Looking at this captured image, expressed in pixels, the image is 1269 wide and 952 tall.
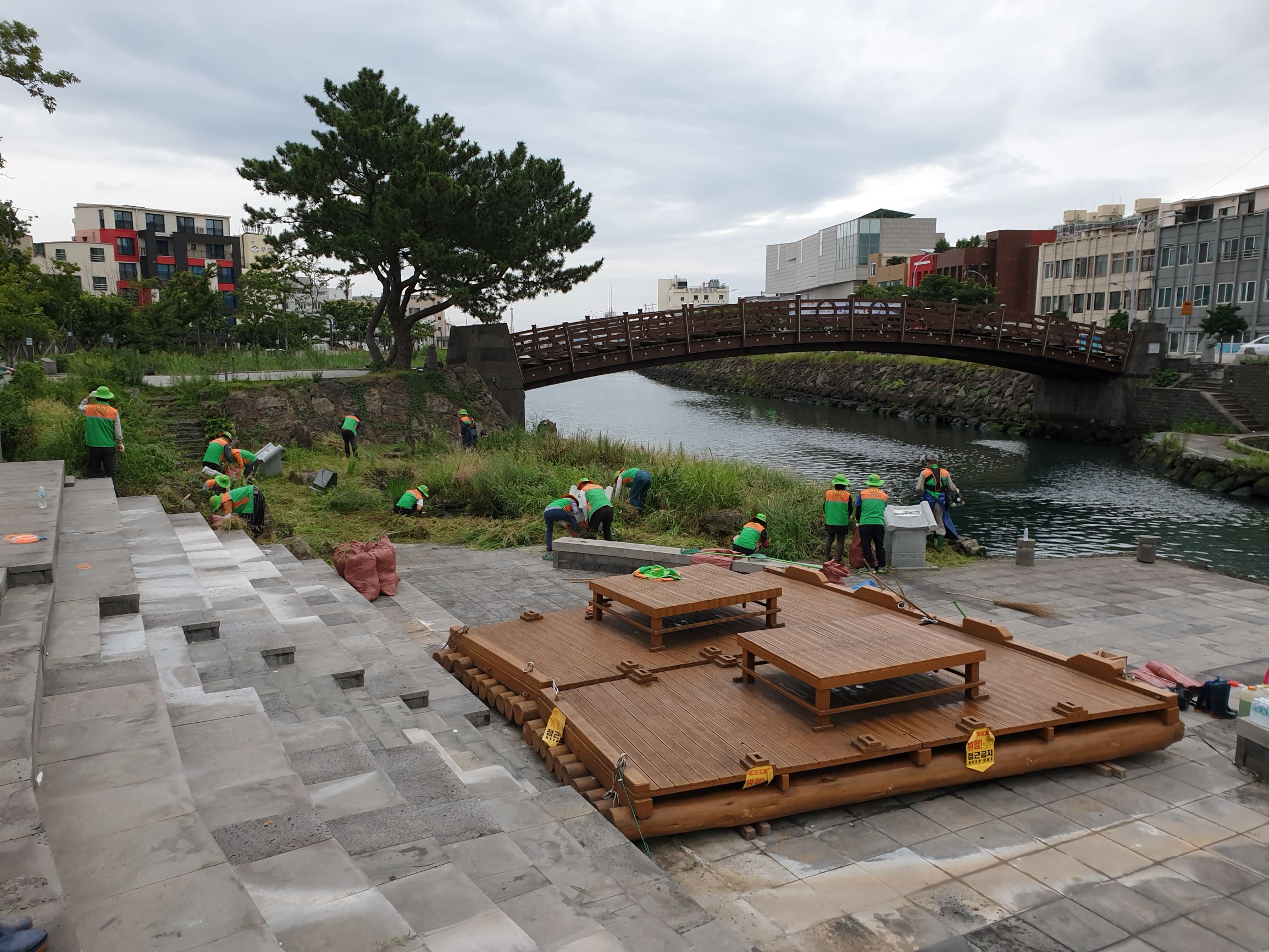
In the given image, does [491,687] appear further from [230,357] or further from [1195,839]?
[230,357]

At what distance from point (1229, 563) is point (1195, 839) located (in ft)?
52.3

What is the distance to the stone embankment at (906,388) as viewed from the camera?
150 ft

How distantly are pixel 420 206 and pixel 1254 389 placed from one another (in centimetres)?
3250

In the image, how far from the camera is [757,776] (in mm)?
5457

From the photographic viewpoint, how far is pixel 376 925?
11.1ft

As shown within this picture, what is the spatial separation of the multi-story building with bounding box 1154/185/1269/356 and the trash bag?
41.0 m

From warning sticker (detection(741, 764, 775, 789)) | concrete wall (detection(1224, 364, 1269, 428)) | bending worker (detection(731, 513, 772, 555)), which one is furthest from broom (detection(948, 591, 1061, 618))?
concrete wall (detection(1224, 364, 1269, 428))

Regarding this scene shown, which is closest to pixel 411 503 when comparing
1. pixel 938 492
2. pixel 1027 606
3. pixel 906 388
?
pixel 938 492

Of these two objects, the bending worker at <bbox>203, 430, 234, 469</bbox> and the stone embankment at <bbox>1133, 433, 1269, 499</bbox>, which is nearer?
the bending worker at <bbox>203, 430, 234, 469</bbox>

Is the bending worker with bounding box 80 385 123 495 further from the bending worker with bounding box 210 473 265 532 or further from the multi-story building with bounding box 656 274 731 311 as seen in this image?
the multi-story building with bounding box 656 274 731 311

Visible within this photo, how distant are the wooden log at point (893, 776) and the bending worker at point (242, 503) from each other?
29.5ft

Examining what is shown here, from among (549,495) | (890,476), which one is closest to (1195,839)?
(549,495)

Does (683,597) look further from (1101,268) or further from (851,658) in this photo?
(1101,268)

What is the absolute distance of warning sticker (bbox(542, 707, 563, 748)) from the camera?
6.29m
